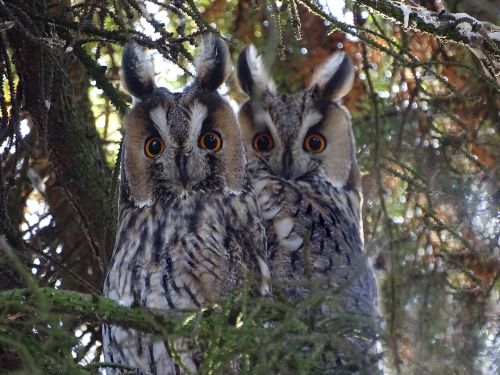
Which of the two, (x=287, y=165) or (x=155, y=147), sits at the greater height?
(x=287, y=165)

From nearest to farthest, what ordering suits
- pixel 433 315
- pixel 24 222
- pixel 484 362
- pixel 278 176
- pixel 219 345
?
pixel 219 345 → pixel 484 362 → pixel 433 315 → pixel 24 222 → pixel 278 176

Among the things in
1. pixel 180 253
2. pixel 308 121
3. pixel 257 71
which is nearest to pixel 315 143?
pixel 308 121

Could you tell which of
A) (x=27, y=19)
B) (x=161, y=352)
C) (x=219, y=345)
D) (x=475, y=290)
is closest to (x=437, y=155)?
(x=475, y=290)

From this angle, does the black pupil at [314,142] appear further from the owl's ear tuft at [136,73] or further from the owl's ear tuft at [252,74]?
the owl's ear tuft at [136,73]

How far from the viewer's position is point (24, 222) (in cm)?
406

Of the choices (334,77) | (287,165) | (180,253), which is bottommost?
(180,253)

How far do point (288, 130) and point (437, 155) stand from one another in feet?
2.64

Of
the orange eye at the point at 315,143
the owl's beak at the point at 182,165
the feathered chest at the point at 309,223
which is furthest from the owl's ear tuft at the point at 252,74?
the owl's beak at the point at 182,165

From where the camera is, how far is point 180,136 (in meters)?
3.36

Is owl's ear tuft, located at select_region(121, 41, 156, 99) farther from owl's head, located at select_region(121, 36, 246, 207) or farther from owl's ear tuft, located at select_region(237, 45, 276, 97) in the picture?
owl's ear tuft, located at select_region(237, 45, 276, 97)

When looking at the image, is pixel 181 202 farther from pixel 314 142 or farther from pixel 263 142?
pixel 314 142

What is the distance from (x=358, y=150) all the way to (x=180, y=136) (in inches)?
68.5

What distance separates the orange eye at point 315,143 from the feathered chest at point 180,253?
1.11 metres

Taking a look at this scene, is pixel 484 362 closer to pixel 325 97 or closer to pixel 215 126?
pixel 215 126
